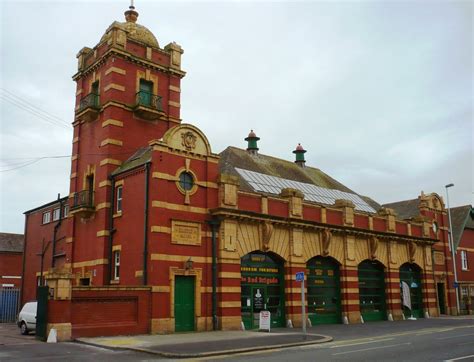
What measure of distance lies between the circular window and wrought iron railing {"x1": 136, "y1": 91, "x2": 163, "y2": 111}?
6.01 metres

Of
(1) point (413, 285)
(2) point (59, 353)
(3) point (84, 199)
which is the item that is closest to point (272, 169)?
(3) point (84, 199)

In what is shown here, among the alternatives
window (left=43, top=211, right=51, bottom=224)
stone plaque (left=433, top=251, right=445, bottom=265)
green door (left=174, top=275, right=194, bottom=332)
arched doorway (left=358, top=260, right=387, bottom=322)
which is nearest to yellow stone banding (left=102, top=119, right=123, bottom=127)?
green door (left=174, top=275, right=194, bottom=332)

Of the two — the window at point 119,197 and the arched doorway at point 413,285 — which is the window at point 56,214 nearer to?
the window at point 119,197

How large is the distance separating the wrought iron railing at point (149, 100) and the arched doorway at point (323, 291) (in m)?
13.6

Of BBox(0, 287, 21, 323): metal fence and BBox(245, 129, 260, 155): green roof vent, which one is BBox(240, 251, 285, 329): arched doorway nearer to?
BBox(245, 129, 260, 155): green roof vent

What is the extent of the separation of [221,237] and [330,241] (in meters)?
9.00

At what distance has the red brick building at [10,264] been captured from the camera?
161 feet

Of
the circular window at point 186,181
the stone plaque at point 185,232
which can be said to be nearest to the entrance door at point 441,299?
the stone plaque at point 185,232

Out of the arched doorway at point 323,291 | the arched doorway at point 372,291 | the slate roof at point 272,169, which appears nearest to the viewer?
the arched doorway at point 323,291

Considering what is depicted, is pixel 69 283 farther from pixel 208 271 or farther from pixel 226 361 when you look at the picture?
pixel 226 361

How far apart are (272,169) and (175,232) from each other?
14259mm

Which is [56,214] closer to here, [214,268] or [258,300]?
[214,268]

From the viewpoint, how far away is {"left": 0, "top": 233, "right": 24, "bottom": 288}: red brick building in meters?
49.0

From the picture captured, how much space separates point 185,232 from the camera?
2561 cm
